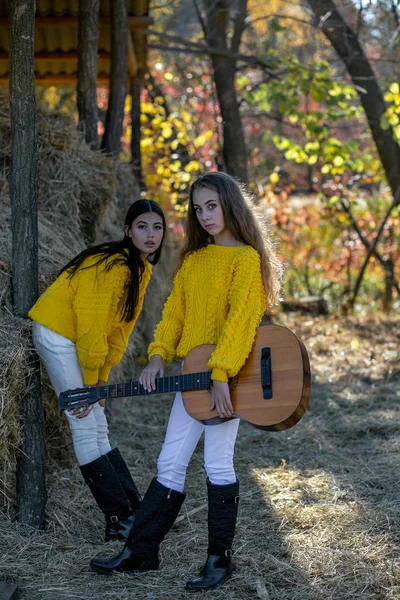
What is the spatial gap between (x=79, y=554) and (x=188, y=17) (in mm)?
16666

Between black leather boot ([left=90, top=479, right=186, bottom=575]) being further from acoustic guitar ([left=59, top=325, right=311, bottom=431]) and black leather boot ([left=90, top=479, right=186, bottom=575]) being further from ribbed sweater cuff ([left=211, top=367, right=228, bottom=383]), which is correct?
ribbed sweater cuff ([left=211, top=367, right=228, bottom=383])

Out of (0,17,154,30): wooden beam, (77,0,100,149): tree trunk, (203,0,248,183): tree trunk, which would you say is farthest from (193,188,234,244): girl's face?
(203,0,248,183): tree trunk

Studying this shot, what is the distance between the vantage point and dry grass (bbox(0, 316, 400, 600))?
3.28 meters

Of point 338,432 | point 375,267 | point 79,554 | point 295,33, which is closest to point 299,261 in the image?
point 375,267

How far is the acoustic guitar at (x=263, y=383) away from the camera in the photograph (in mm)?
3176

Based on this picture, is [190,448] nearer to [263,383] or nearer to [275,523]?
[263,383]

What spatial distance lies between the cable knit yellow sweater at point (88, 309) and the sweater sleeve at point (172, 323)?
36 centimetres

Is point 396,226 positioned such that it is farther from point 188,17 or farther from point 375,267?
point 188,17

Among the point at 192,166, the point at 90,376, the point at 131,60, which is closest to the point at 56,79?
the point at 131,60

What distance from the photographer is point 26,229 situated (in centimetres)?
398

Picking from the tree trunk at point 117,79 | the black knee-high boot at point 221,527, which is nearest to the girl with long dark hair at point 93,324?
the black knee-high boot at point 221,527

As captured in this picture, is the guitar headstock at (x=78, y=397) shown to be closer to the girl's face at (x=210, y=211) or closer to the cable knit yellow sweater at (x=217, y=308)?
the cable knit yellow sweater at (x=217, y=308)

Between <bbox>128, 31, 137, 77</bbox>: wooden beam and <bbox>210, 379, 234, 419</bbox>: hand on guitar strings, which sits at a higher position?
<bbox>128, 31, 137, 77</bbox>: wooden beam

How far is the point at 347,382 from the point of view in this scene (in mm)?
7387
